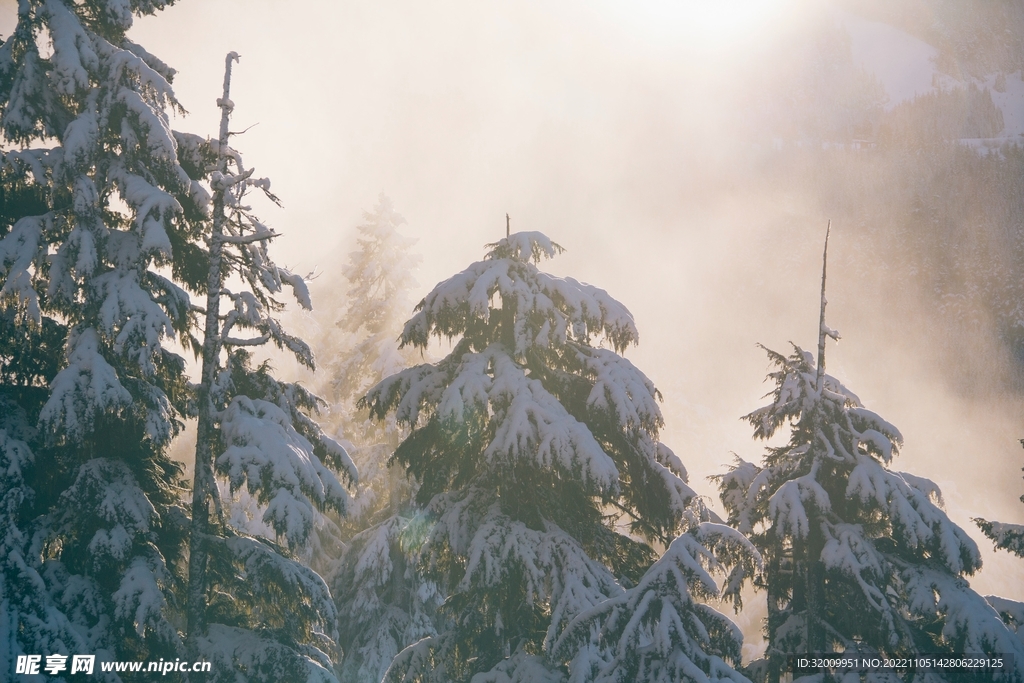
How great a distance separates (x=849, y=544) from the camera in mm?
9703

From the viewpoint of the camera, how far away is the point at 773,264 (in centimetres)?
13138

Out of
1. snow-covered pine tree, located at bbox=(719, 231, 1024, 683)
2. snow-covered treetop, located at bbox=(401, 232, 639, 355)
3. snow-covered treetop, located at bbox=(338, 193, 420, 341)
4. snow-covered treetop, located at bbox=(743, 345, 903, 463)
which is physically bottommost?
snow-covered pine tree, located at bbox=(719, 231, 1024, 683)

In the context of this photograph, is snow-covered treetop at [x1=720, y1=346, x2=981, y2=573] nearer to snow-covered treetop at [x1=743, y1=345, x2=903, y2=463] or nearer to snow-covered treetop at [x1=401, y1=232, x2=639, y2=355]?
snow-covered treetop at [x1=743, y1=345, x2=903, y2=463]

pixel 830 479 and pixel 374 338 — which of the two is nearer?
pixel 830 479

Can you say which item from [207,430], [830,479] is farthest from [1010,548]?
[207,430]

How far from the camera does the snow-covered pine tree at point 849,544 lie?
9.45 metres

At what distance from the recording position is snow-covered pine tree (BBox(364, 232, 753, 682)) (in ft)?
28.0

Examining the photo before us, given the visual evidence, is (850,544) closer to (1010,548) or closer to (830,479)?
(830,479)

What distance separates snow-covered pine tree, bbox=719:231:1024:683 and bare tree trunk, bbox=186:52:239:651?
8.10 m

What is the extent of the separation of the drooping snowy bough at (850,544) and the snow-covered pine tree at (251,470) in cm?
680

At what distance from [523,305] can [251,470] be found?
163 inches

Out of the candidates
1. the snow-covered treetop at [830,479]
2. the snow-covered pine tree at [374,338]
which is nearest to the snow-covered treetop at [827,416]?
the snow-covered treetop at [830,479]

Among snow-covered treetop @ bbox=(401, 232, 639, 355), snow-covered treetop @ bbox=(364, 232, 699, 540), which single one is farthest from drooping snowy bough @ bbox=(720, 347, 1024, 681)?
snow-covered treetop @ bbox=(401, 232, 639, 355)

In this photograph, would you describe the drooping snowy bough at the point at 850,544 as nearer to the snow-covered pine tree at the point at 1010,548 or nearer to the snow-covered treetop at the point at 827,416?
the snow-covered treetop at the point at 827,416
